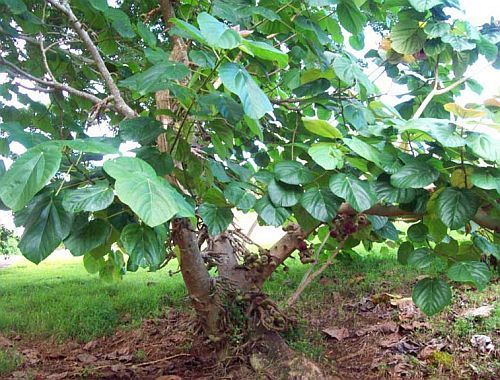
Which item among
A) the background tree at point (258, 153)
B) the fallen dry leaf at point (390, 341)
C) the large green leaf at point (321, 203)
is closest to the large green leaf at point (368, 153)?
the background tree at point (258, 153)

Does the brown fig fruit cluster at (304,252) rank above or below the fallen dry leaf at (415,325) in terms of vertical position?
above

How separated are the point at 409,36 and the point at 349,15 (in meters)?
0.25

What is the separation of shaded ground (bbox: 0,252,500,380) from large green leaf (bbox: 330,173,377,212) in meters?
1.16

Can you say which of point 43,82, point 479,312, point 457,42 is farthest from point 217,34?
point 479,312

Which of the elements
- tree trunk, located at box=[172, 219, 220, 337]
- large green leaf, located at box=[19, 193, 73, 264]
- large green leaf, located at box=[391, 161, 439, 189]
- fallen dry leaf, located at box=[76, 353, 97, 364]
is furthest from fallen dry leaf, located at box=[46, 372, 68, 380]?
large green leaf, located at box=[391, 161, 439, 189]

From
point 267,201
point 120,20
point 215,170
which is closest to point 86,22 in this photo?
point 120,20

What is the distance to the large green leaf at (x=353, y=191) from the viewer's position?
126 cm

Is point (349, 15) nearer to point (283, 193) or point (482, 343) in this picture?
point (283, 193)

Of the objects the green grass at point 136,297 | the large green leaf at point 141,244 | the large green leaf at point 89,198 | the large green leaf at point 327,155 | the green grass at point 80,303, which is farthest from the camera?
the green grass at point 80,303

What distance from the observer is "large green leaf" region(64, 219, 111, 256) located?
1.19m

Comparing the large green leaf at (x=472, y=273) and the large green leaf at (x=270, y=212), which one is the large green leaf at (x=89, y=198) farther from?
the large green leaf at (x=472, y=273)

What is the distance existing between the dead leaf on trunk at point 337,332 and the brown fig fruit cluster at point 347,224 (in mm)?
783

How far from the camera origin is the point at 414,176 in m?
1.30

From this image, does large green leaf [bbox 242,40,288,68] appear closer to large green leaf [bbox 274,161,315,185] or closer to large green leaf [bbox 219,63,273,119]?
large green leaf [bbox 219,63,273,119]
